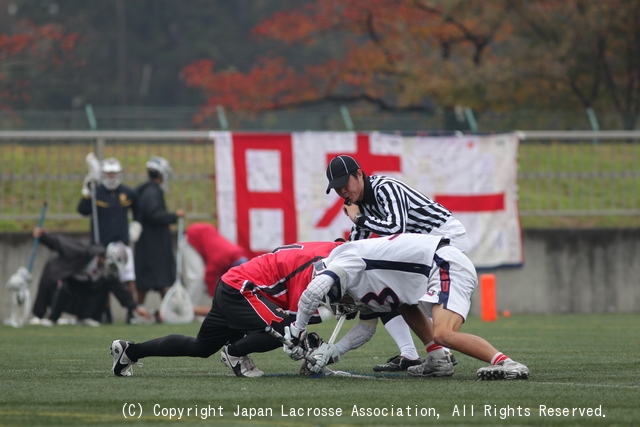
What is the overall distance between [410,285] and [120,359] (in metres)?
2.12

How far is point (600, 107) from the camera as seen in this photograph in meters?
25.1

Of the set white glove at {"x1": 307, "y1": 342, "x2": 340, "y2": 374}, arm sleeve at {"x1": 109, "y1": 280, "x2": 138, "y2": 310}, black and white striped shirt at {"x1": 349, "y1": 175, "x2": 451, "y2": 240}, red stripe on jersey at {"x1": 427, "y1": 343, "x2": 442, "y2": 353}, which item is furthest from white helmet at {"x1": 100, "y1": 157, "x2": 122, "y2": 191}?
red stripe on jersey at {"x1": 427, "y1": 343, "x2": 442, "y2": 353}

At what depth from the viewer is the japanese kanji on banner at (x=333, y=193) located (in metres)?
17.2

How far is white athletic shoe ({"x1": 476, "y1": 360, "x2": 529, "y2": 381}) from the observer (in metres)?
7.23

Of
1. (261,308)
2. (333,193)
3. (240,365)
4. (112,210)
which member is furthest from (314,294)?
(333,193)

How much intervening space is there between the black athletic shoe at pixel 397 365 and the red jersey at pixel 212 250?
772cm

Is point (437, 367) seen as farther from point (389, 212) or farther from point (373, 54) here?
point (373, 54)

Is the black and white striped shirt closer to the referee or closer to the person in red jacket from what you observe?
the referee

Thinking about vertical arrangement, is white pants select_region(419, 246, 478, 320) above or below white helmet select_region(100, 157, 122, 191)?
below

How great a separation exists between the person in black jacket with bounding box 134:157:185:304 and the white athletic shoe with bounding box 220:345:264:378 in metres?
7.94

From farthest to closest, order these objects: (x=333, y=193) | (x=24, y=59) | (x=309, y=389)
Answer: (x=24, y=59), (x=333, y=193), (x=309, y=389)

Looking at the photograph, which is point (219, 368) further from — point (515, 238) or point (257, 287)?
point (515, 238)

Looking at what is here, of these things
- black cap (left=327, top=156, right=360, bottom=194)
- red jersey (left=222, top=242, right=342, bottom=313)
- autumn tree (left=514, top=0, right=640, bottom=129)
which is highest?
autumn tree (left=514, top=0, right=640, bottom=129)

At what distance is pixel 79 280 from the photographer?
48.8ft
